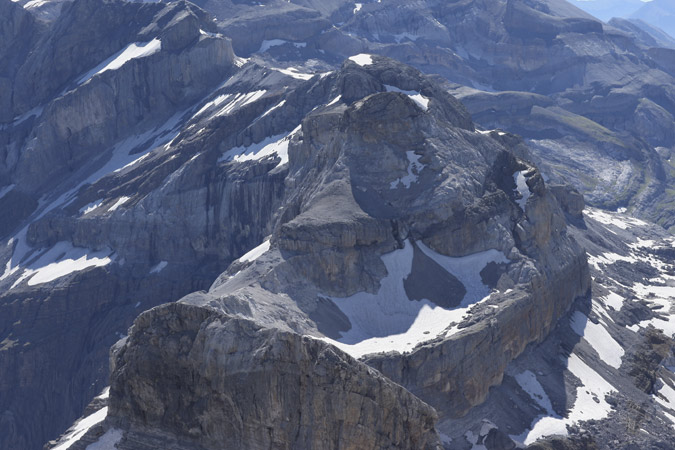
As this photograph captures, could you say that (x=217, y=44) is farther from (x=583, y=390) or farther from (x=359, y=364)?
(x=359, y=364)

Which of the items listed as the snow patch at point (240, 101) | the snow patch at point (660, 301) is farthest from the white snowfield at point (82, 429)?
the snow patch at point (240, 101)

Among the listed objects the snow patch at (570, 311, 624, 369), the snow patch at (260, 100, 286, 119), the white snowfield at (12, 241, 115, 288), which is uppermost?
the snow patch at (260, 100, 286, 119)

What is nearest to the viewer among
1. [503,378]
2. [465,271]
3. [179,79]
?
[503,378]

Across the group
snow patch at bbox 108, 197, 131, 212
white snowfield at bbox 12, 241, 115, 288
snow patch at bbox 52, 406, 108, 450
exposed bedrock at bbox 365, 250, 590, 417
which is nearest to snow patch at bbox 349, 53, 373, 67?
snow patch at bbox 108, 197, 131, 212

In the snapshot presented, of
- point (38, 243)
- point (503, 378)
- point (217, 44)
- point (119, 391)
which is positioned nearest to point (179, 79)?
point (217, 44)

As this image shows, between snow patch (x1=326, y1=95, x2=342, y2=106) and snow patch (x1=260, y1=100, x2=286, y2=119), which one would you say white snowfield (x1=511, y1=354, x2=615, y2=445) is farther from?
snow patch (x1=260, y1=100, x2=286, y2=119)

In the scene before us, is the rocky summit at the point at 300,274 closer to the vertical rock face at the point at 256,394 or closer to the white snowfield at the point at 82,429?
the vertical rock face at the point at 256,394
